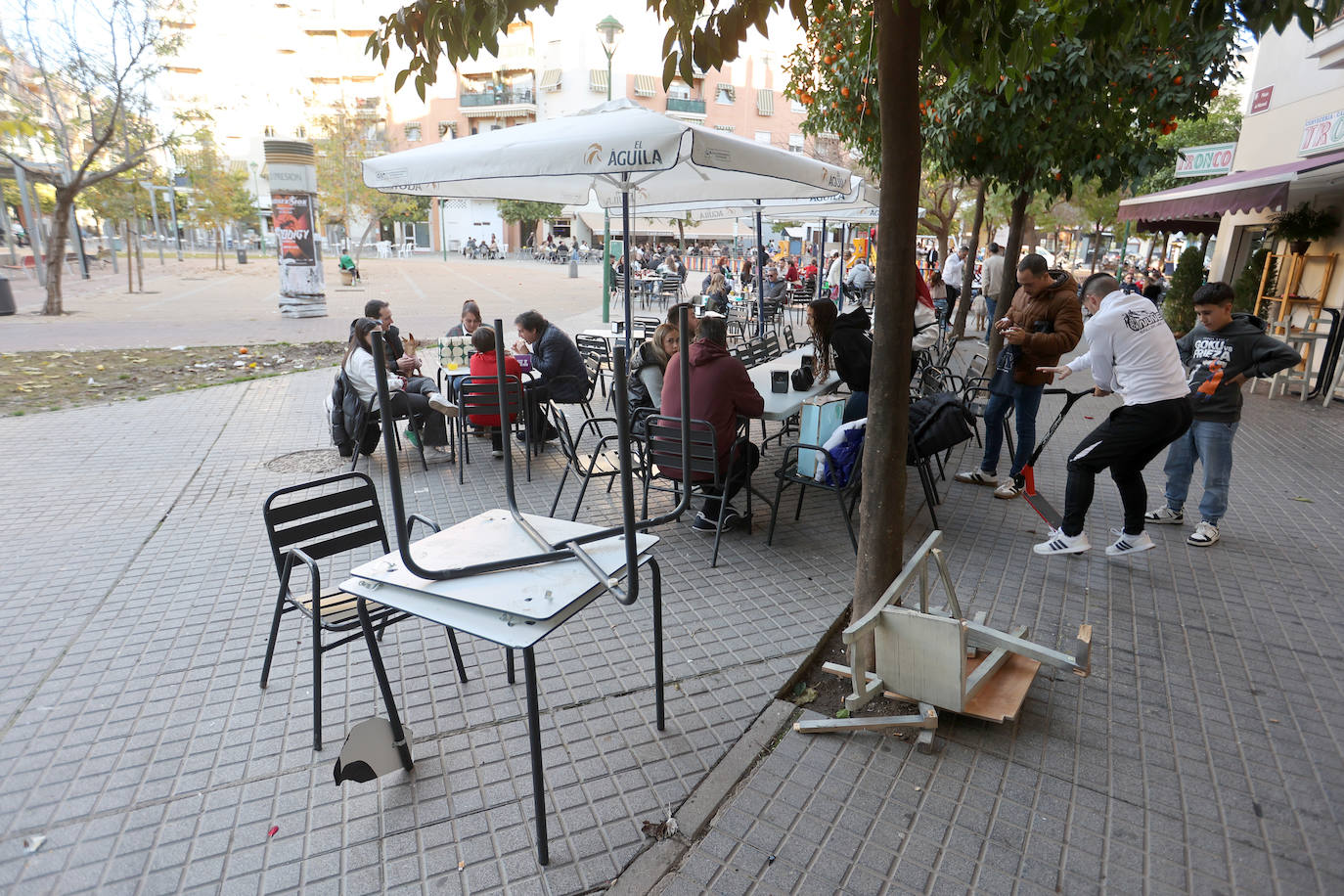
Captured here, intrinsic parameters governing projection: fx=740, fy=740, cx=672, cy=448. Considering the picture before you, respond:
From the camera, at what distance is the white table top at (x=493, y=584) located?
212cm

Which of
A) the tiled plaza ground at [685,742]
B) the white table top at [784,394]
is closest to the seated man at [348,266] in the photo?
the white table top at [784,394]

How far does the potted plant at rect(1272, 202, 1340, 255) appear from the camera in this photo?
10.1 meters

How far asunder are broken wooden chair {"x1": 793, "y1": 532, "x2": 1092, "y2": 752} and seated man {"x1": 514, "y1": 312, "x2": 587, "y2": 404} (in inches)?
161

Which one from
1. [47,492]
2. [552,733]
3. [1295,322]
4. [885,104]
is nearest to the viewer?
[885,104]

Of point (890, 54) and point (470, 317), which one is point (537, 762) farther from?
point (470, 317)

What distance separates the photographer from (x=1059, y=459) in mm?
6941

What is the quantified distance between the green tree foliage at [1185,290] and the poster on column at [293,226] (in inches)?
695

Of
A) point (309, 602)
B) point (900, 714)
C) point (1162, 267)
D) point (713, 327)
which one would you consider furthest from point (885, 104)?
point (1162, 267)

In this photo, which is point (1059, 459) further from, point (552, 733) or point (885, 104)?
point (552, 733)

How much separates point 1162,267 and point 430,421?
3283 centimetres

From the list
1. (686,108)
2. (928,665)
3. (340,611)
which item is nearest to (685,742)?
(928,665)

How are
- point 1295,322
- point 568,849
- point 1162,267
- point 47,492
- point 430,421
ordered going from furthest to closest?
point 1162,267 < point 1295,322 < point 430,421 < point 47,492 < point 568,849

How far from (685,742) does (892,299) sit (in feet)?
6.30

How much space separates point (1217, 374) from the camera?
459 cm
